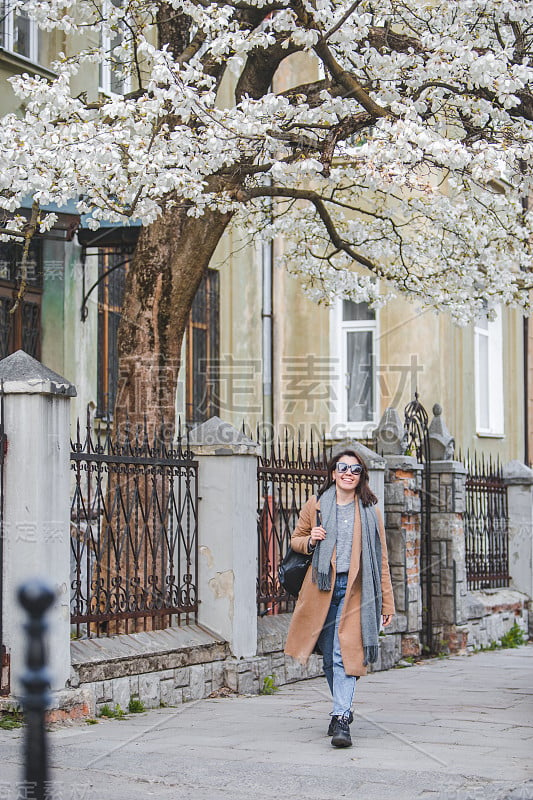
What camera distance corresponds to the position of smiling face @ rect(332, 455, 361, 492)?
8062 mm

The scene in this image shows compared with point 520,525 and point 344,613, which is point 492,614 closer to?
point 520,525

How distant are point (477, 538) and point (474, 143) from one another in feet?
22.4

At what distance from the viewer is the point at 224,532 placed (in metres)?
10.2

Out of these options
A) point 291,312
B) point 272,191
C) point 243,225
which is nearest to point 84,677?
point 272,191

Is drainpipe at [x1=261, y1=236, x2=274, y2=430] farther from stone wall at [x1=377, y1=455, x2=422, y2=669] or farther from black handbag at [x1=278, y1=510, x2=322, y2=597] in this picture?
black handbag at [x1=278, y1=510, x2=322, y2=597]

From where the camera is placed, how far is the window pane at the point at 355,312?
2066cm

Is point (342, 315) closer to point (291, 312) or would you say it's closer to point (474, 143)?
point (291, 312)

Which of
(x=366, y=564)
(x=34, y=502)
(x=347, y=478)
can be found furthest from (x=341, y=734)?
(x=34, y=502)

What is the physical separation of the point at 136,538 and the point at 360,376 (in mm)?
11540

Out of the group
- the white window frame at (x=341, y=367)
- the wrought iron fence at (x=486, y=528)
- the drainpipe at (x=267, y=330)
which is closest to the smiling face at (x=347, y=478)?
the wrought iron fence at (x=486, y=528)

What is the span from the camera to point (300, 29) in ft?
33.3

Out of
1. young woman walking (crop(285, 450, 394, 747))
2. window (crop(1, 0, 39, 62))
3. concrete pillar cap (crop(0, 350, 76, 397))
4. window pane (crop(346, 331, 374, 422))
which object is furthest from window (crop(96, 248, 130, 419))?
young woman walking (crop(285, 450, 394, 747))

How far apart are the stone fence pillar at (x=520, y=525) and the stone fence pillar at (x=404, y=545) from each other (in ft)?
11.0

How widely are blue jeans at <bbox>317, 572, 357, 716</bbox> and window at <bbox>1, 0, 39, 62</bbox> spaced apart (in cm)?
845
